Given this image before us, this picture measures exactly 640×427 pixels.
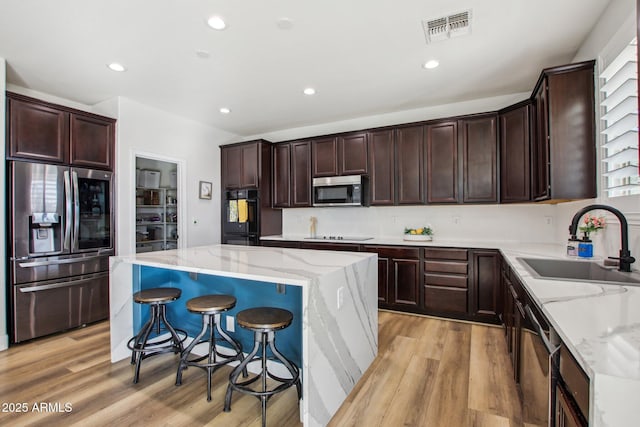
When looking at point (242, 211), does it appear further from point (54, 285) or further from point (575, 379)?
point (575, 379)

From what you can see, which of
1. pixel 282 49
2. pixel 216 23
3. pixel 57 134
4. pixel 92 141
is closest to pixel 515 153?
pixel 282 49

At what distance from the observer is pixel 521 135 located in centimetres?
325

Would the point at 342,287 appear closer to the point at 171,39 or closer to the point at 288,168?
the point at 171,39

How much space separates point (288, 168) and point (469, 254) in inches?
115

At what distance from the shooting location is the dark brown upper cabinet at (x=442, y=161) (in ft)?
12.3

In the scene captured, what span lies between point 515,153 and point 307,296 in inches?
118

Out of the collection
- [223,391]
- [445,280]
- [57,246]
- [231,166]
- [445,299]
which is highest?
[231,166]

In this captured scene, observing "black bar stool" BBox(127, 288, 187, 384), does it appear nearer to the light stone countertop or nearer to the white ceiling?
the white ceiling

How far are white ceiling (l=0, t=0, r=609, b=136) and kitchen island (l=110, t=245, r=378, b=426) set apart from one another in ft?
5.93

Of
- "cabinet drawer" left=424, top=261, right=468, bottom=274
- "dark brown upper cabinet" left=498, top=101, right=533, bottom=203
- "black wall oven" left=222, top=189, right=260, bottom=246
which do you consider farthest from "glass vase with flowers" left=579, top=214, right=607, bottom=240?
"black wall oven" left=222, top=189, right=260, bottom=246

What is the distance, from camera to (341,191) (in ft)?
14.5

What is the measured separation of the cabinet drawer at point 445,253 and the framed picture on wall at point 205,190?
3.46 meters

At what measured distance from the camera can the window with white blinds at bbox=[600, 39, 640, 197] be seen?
1.84m

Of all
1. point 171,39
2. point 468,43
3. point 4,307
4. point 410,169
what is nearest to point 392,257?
point 410,169
